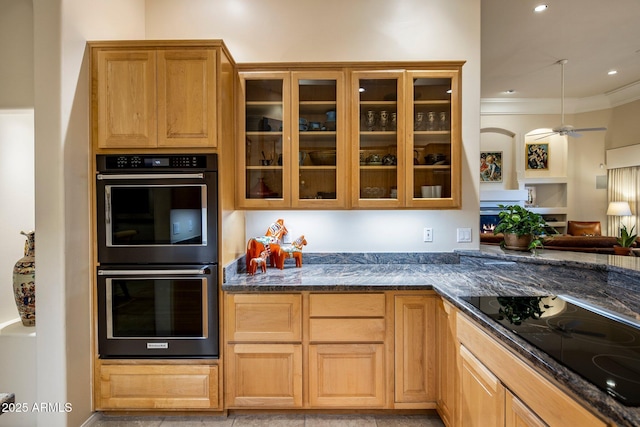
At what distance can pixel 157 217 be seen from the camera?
2037 mm

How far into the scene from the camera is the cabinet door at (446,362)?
1795 millimetres

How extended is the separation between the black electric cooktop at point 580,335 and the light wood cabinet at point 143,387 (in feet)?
5.71

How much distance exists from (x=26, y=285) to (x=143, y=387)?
2.97ft

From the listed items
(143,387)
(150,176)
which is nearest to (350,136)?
(150,176)

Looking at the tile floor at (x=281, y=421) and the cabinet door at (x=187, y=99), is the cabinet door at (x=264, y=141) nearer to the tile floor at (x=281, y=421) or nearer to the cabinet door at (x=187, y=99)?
the cabinet door at (x=187, y=99)

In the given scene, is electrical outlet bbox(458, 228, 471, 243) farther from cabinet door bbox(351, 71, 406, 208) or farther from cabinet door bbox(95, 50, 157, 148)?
cabinet door bbox(95, 50, 157, 148)

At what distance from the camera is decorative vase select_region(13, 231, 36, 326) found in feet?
6.37

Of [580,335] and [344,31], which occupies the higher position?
[344,31]

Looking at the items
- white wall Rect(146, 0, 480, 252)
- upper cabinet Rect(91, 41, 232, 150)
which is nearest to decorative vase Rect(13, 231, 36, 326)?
upper cabinet Rect(91, 41, 232, 150)

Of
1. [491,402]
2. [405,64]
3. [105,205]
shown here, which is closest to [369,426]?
[491,402]

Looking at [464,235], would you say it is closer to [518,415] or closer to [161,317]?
[518,415]

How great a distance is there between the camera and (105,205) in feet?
6.64

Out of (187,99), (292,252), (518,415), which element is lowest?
(518,415)

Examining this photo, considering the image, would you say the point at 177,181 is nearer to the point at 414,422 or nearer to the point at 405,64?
the point at 405,64
